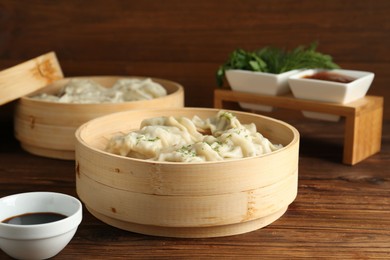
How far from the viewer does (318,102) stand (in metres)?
2.36

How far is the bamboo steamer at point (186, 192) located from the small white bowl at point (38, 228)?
146 mm

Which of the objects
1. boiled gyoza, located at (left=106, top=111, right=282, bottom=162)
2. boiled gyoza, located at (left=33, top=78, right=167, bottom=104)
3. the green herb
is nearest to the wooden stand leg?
the green herb

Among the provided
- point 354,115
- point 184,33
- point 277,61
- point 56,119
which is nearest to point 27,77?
point 56,119

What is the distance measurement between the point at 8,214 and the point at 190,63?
1.54 metres

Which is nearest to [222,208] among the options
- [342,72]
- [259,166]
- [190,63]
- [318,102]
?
[259,166]

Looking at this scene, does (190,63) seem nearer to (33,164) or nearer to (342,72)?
(342,72)

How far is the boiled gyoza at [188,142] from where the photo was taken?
5.66 ft

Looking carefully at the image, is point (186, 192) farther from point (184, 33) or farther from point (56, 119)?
point (184, 33)

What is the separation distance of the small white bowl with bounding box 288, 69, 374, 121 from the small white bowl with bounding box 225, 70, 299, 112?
53mm

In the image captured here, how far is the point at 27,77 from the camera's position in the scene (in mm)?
2434

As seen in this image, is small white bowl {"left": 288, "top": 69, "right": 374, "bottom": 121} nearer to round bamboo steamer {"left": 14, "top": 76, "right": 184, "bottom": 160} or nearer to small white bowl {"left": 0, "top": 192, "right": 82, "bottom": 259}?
round bamboo steamer {"left": 14, "top": 76, "right": 184, "bottom": 160}

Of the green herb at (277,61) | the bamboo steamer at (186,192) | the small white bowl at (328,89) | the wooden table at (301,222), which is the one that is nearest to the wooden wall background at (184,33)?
the green herb at (277,61)

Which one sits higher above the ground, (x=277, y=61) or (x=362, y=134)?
(x=277, y=61)

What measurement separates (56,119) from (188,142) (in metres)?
0.63
